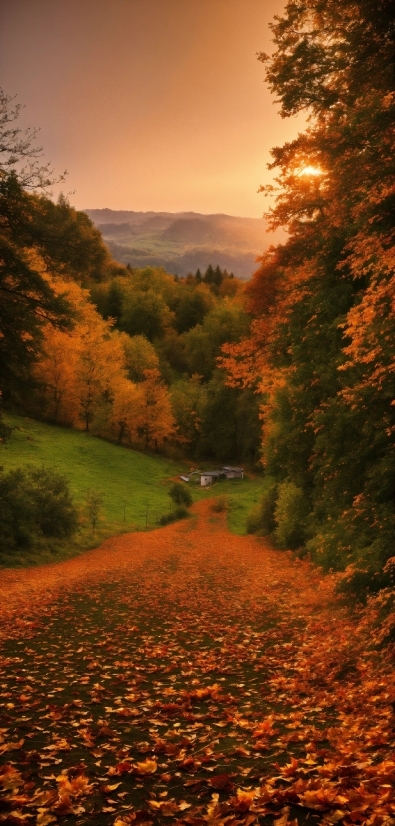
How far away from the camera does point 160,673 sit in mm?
8016

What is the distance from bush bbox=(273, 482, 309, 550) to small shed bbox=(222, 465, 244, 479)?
3799cm

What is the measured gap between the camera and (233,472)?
2650 inches

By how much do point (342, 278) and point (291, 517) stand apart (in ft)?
45.2

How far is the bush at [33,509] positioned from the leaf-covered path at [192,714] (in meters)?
9.54

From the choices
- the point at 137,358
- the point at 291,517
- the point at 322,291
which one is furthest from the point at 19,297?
the point at 137,358

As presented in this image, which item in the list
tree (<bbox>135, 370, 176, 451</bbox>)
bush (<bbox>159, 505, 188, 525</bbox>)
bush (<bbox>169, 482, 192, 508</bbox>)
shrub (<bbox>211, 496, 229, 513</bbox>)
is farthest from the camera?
tree (<bbox>135, 370, 176, 451</bbox>)

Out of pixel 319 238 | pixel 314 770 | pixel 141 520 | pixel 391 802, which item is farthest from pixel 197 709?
pixel 141 520

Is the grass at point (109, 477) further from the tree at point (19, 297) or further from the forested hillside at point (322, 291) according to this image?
the tree at point (19, 297)

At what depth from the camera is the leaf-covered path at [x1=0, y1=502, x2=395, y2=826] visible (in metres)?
4.14

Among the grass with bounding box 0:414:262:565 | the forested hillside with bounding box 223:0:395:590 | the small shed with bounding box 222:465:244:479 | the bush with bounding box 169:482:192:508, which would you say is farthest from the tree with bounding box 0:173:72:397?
the small shed with bounding box 222:465:244:479

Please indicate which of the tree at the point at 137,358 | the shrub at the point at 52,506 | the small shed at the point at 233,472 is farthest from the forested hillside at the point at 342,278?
the tree at the point at 137,358

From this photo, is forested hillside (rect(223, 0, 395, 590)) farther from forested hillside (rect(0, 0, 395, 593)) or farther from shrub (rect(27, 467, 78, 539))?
shrub (rect(27, 467, 78, 539))

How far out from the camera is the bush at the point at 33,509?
74.7 feet

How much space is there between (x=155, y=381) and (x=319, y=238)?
58.0 metres
